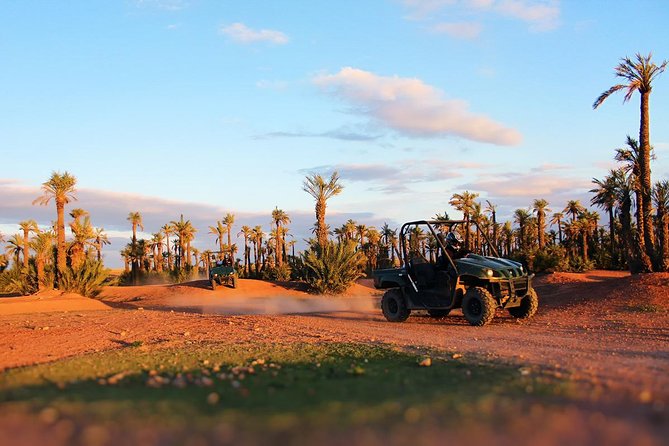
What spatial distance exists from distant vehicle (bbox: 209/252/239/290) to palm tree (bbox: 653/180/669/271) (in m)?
21.4

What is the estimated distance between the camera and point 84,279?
31812 millimetres

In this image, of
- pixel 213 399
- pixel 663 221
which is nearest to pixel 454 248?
pixel 213 399

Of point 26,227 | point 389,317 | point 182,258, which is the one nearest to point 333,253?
point 389,317

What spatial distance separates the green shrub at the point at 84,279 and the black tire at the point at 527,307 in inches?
970

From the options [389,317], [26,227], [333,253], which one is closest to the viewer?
[389,317]

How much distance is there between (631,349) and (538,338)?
193 cm

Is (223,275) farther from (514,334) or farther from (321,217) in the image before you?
(514,334)

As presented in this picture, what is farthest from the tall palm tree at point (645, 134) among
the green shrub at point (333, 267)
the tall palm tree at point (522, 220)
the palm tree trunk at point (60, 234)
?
the tall palm tree at point (522, 220)

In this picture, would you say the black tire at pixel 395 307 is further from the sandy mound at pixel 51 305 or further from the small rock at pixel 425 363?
the sandy mound at pixel 51 305

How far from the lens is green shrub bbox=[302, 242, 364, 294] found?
31.3 metres

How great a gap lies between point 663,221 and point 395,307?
1677cm

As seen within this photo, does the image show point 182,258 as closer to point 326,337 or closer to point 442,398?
point 326,337

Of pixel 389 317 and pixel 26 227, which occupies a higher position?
pixel 26 227

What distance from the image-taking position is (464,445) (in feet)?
11.3
